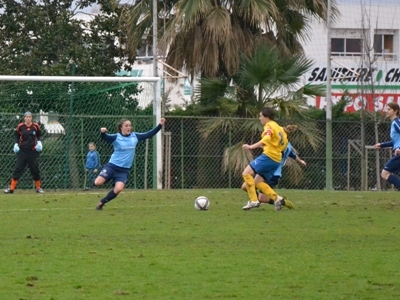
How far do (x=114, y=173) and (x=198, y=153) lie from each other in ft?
31.6

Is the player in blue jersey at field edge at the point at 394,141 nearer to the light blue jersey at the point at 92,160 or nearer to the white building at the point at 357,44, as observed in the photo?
the light blue jersey at the point at 92,160

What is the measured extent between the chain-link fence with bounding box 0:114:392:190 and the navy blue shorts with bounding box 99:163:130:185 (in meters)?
7.54

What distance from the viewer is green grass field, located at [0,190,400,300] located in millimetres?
7859

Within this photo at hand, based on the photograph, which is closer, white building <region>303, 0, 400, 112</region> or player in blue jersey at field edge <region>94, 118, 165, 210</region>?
player in blue jersey at field edge <region>94, 118, 165, 210</region>

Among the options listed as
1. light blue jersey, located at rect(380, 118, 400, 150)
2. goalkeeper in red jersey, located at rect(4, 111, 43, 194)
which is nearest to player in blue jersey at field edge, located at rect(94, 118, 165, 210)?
light blue jersey, located at rect(380, 118, 400, 150)

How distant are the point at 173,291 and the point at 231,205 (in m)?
9.35

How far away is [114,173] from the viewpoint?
1595 cm

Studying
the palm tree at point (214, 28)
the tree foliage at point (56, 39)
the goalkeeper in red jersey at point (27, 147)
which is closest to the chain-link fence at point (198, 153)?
the palm tree at point (214, 28)

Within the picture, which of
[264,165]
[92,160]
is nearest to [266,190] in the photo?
[264,165]

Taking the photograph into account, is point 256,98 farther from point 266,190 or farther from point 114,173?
point 266,190

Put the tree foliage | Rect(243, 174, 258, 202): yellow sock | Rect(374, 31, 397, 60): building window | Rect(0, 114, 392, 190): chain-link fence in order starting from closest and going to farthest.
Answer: Rect(243, 174, 258, 202): yellow sock → Rect(0, 114, 392, 190): chain-link fence → the tree foliage → Rect(374, 31, 397, 60): building window

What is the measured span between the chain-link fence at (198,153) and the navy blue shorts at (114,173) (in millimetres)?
7542

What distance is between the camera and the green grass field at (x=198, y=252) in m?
7.86

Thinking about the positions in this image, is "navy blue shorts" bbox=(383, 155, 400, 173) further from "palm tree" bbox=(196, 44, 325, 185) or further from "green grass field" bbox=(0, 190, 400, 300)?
"palm tree" bbox=(196, 44, 325, 185)
